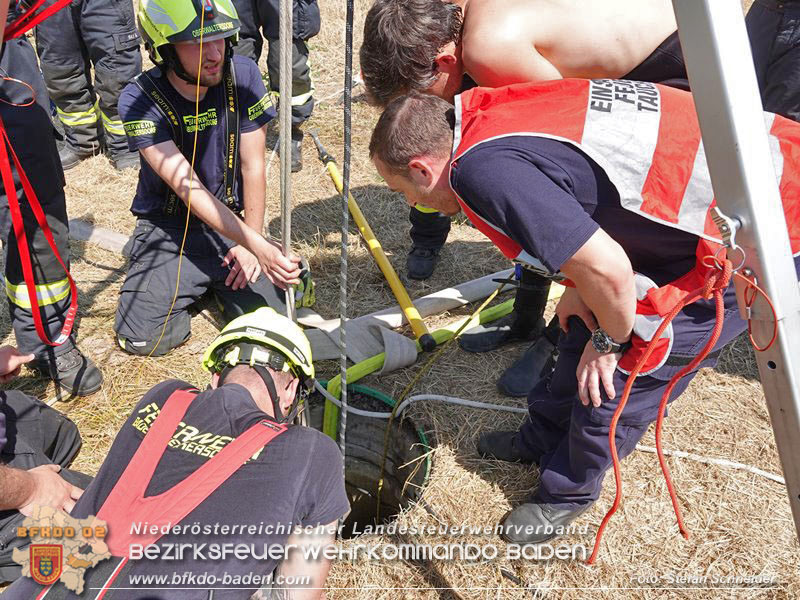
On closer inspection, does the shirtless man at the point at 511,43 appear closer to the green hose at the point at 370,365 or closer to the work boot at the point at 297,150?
the green hose at the point at 370,365

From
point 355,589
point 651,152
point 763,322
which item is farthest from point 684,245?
point 355,589

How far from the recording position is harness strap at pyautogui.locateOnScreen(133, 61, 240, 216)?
374 cm

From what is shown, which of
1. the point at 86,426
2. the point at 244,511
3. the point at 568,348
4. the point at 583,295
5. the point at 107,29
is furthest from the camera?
the point at 107,29

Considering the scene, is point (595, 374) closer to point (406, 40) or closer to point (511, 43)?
point (511, 43)

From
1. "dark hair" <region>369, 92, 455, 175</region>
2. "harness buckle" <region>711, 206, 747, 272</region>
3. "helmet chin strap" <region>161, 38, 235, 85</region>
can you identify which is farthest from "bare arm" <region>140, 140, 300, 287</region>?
"harness buckle" <region>711, 206, 747, 272</region>

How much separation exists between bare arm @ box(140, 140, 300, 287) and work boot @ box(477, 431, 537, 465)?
1.49 metres

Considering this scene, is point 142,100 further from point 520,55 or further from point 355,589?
point 355,589

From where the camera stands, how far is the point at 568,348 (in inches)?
108

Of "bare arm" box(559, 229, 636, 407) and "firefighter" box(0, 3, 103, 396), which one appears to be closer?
"bare arm" box(559, 229, 636, 407)

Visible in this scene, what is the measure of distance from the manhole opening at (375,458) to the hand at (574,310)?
44.9 inches

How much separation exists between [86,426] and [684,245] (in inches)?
123

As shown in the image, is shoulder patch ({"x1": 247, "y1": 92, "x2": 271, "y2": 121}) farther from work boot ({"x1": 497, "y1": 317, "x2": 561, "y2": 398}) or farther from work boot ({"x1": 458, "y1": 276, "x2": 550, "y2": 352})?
work boot ({"x1": 497, "y1": 317, "x2": 561, "y2": 398})

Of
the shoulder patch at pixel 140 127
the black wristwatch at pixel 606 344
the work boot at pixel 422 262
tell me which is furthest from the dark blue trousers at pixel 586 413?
the shoulder patch at pixel 140 127

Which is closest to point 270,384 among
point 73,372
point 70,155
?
point 73,372
